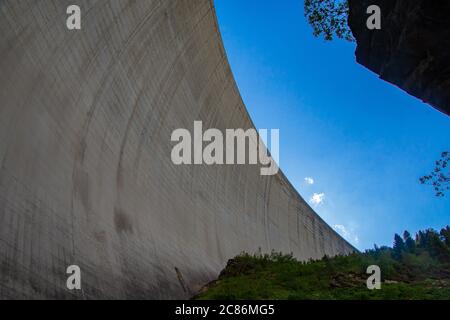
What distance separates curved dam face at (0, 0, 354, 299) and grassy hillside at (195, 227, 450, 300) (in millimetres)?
1203

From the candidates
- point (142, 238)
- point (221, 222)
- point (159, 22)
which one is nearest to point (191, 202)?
point (221, 222)

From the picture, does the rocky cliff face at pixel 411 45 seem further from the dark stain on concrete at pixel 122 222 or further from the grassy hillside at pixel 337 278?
the dark stain on concrete at pixel 122 222

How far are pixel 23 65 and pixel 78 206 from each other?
2078 mm

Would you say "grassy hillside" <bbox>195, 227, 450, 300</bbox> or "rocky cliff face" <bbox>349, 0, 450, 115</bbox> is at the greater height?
"rocky cliff face" <bbox>349, 0, 450, 115</bbox>

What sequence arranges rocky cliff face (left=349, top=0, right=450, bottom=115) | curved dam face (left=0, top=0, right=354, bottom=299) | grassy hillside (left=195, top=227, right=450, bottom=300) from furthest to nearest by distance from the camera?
grassy hillside (left=195, top=227, right=450, bottom=300)
curved dam face (left=0, top=0, right=354, bottom=299)
rocky cliff face (left=349, top=0, right=450, bottom=115)

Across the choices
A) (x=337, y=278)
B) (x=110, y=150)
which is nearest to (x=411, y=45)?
(x=337, y=278)

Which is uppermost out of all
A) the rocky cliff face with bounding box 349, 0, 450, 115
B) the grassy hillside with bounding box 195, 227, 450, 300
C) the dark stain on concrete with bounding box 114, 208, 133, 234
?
the rocky cliff face with bounding box 349, 0, 450, 115

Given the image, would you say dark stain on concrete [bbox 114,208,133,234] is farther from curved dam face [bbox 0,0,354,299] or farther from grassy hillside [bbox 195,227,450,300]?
grassy hillside [bbox 195,227,450,300]

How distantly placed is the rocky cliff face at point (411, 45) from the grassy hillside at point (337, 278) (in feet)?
9.70

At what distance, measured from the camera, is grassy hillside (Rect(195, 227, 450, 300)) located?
20.9 ft

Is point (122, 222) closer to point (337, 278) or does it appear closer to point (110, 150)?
point (110, 150)

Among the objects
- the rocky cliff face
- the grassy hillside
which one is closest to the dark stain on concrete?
the grassy hillside

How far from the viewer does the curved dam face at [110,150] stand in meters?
5.29

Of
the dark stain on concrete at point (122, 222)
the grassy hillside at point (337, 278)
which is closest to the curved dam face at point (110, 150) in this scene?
the dark stain on concrete at point (122, 222)
